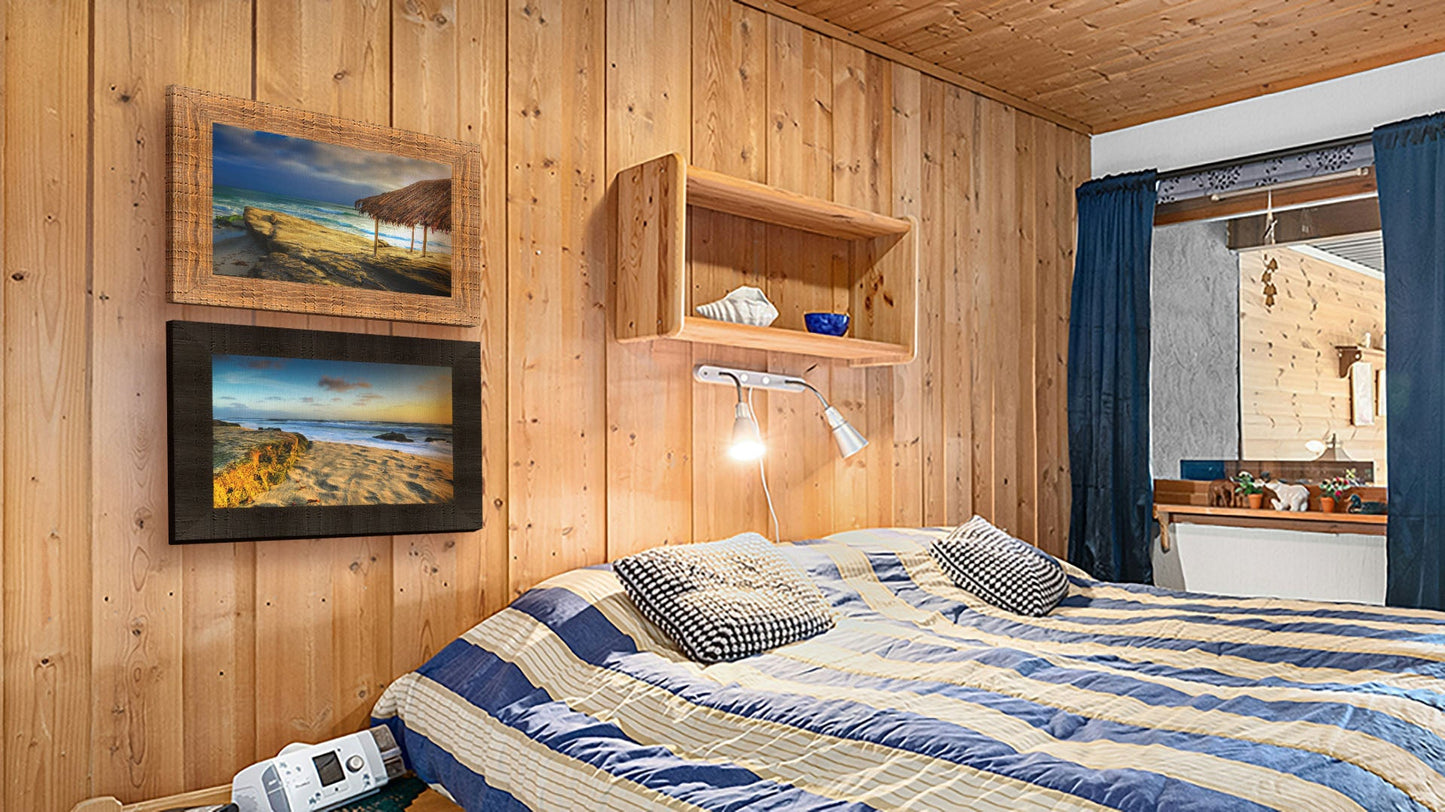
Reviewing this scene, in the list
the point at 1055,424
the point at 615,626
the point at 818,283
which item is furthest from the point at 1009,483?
the point at 615,626

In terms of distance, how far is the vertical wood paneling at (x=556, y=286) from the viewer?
2.48m

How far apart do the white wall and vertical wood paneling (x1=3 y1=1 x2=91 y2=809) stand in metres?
3.75

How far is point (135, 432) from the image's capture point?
1945mm

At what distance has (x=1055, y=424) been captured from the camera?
4.11m

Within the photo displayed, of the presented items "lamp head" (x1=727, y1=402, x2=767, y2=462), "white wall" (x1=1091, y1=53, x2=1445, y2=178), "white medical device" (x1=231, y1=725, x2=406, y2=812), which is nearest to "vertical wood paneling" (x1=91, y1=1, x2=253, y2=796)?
"white medical device" (x1=231, y1=725, x2=406, y2=812)

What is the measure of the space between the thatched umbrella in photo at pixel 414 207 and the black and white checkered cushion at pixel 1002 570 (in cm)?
163

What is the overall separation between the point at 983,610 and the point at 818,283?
1160 mm

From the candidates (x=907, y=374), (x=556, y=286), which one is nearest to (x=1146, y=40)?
(x=907, y=374)

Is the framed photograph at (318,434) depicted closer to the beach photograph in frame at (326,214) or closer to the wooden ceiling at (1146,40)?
the beach photograph in frame at (326,214)

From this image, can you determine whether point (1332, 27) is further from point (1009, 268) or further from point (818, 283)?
point (818, 283)

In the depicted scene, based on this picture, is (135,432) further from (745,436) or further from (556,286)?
(745,436)

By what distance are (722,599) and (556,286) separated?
3.02ft

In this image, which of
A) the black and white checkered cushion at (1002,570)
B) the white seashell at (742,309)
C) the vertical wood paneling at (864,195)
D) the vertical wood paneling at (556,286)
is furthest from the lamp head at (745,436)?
the black and white checkered cushion at (1002,570)

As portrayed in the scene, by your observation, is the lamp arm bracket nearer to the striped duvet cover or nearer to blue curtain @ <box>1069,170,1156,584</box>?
the striped duvet cover
